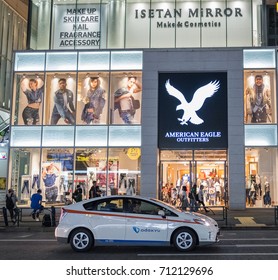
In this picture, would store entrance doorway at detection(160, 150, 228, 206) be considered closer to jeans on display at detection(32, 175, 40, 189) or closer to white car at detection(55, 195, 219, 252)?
jeans on display at detection(32, 175, 40, 189)

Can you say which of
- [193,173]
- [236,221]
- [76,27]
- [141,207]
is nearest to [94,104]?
[76,27]

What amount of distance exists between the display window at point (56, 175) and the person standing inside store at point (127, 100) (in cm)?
392

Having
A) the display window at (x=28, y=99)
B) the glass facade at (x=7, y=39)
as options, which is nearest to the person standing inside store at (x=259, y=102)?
the display window at (x=28, y=99)

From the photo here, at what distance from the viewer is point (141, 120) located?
83.8 ft

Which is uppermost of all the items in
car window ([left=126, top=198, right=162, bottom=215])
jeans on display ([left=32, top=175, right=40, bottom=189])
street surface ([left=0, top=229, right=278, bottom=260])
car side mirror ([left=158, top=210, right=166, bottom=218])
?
jeans on display ([left=32, top=175, right=40, bottom=189])

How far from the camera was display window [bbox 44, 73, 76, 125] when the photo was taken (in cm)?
2605

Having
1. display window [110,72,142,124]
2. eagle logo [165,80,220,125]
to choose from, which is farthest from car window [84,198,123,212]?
eagle logo [165,80,220,125]

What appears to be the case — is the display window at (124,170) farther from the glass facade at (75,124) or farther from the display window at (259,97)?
the display window at (259,97)

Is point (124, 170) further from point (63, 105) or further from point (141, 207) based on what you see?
point (141, 207)

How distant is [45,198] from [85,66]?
8475 mm

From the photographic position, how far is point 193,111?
1001 inches

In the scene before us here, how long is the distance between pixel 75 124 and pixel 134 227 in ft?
52.1

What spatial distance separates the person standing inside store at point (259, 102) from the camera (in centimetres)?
2520

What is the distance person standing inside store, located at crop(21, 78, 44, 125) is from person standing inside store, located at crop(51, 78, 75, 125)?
101cm
